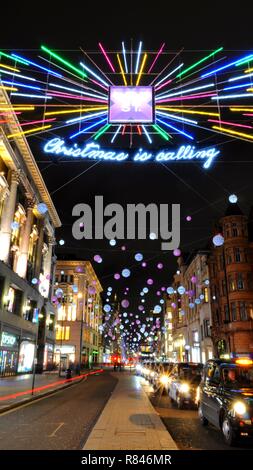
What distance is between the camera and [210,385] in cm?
1092

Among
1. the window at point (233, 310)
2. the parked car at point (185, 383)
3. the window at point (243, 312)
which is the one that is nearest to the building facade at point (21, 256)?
the parked car at point (185, 383)

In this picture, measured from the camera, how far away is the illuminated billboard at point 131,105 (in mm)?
11719

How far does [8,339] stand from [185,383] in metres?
24.0

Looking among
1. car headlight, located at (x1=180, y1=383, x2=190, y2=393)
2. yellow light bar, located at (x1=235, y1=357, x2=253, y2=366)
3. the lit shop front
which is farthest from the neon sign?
the lit shop front

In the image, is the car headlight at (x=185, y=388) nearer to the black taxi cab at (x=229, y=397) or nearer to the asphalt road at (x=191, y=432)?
the asphalt road at (x=191, y=432)

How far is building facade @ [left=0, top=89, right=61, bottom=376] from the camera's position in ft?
111

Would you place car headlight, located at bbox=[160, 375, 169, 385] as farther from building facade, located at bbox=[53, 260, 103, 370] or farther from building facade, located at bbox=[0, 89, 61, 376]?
building facade, located at bbox=[53, 260, 103, 370]

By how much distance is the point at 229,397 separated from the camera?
9125 millimetres

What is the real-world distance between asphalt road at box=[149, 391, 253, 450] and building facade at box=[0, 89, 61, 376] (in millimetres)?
15658

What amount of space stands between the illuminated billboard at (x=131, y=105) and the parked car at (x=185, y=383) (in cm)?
1051

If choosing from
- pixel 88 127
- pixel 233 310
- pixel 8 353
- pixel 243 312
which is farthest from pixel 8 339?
pixel 88 127
